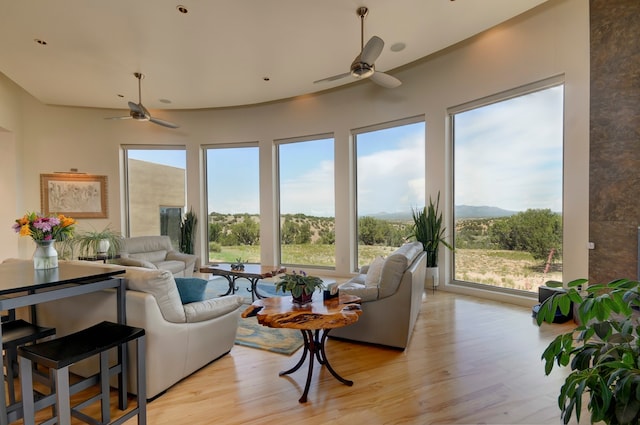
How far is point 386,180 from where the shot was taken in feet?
19.3

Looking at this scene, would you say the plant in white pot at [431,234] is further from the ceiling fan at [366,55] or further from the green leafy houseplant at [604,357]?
the green leafy houseplant at [604,357]

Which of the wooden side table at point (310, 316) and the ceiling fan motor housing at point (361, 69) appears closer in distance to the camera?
the wooden side table at point (310, 316)

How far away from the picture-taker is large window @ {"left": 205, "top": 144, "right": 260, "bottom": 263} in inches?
282

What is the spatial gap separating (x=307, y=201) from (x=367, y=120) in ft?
6.99

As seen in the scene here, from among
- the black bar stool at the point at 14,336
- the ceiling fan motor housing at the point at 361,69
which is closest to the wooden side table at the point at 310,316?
the black bar stool at the point at 14,336

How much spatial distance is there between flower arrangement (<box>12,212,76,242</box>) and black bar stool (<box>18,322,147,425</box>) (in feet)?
2.79

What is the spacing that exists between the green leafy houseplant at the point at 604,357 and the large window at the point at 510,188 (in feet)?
12.0

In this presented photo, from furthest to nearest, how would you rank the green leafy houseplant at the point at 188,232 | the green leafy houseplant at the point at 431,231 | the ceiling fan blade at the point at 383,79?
1. the green leafy houseplant at the point at 188,232
2. the green leafy houseplant at the point at 431,231
3. the ceiling fan blade at the point at 383,79

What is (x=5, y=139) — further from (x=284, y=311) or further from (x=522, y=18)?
(x=522, y=18)

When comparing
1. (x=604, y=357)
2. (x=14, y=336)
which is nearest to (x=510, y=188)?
(x=604, y=357)

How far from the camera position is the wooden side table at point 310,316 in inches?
83.6

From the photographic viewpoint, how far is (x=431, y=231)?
494cm

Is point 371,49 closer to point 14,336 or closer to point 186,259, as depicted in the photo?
point 14,336

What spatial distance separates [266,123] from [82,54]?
3330 mm
